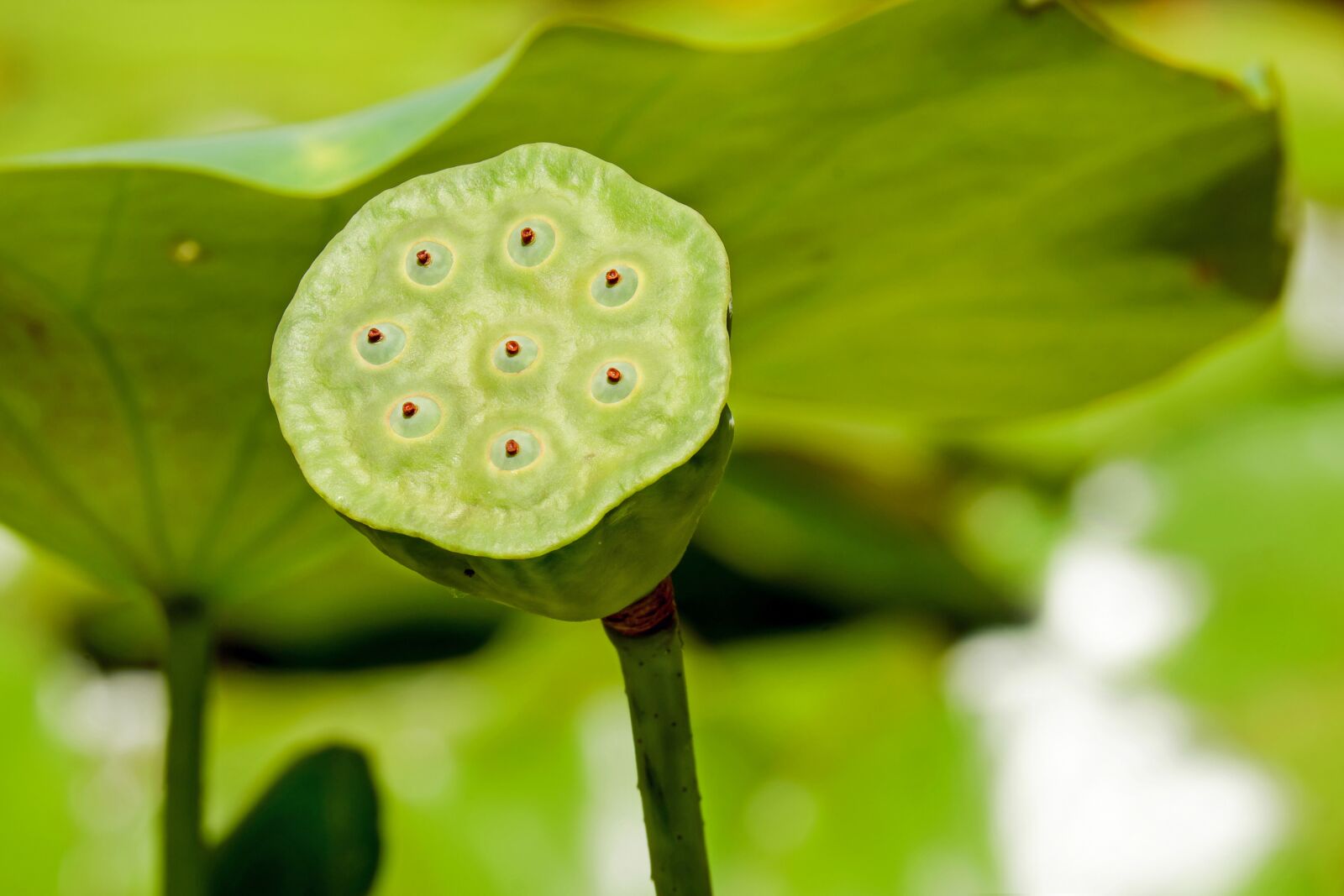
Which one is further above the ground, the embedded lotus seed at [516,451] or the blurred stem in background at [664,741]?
the embedded lotus seed at [516,451]

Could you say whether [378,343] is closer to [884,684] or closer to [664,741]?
[664,741]

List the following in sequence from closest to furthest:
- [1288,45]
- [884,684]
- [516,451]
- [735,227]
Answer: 1. [516,451]
2. [735,227]
3. [884,684]
4. [1288,45]

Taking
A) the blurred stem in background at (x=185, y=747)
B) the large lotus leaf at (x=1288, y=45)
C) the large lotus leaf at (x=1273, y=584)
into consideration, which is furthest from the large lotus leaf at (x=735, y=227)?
the large lotus leaf at (x=1288, y=45)

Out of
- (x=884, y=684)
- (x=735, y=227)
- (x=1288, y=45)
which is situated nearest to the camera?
(x=735, y=227)

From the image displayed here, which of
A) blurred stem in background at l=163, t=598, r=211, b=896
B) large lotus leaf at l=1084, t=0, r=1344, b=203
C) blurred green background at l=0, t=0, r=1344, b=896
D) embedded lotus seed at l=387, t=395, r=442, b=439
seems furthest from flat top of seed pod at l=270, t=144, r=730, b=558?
large lotus leaf at l=1084, t=0, r=1344, b=203

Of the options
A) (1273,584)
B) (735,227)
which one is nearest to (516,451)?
(735,227)

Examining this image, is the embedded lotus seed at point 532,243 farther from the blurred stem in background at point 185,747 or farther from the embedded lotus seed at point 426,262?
the blurred stem in background at point 185,747

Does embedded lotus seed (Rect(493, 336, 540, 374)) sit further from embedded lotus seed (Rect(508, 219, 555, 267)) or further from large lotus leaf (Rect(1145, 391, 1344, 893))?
large lotus leaf (Rect(1145, 391, 1344, 893))

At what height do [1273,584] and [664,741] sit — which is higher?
[664,741]
